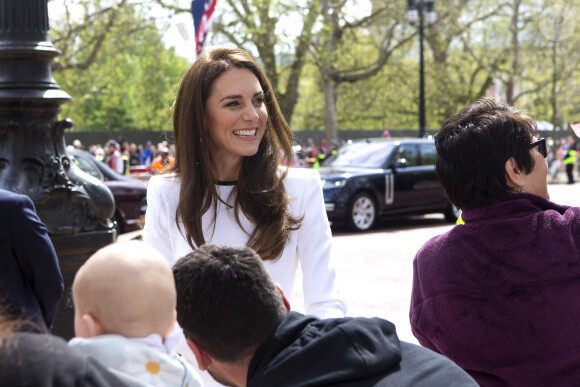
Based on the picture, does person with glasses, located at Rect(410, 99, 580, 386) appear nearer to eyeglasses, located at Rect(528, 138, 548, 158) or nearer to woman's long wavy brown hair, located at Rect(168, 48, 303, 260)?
eyeglasses, located at Rect(528, 138, 548, 158)

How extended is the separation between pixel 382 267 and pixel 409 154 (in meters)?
5.76

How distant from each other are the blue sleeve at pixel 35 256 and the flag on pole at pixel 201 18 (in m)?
5.04

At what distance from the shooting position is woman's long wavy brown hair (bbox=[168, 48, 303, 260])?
276cm

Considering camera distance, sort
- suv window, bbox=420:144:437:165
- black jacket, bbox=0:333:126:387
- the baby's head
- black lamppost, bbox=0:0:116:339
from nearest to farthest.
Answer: black jacket, bbox=0:333:126:387 → the baby's head → black lamppost, bbox=0:0:116:339 → suv window, bbox=420:144:437:165

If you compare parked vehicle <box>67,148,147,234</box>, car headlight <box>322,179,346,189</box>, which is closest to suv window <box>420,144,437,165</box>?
car headlight <box>322,179,346,189</box>

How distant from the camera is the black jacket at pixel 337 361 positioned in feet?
5.43

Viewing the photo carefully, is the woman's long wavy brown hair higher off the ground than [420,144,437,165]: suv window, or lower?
higher

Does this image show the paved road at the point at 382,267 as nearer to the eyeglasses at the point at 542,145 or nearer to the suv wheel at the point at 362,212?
the suv wheel at the point at 362,212

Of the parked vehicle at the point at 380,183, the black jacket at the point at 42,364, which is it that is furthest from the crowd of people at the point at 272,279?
the parked vehicle at the point at 380,183

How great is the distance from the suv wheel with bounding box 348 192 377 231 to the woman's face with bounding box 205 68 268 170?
12.1 meters

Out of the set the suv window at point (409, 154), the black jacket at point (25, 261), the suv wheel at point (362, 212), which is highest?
the black jacket at point (25, 261)

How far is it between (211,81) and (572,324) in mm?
1436

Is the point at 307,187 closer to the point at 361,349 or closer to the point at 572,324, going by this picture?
the point at 572,324

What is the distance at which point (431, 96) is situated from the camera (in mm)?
38844
